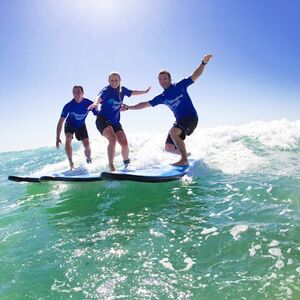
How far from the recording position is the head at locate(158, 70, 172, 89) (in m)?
7.85

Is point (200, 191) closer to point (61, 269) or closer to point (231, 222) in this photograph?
point (231, 222)

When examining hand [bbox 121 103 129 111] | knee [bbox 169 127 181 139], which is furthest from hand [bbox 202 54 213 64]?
hand [bbox 121 103 129 111]

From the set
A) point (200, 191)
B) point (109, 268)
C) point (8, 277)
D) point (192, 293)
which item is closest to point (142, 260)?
point (109, 268)

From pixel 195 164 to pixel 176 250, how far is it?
4821 millimetres

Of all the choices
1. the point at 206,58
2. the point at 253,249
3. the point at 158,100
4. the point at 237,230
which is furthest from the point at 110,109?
the point at 253,249

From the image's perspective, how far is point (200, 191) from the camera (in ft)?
22.7

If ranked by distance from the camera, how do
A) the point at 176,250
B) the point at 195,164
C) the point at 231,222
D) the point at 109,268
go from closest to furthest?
the point at 109,268 < the point at 176,250 < the point at 231,222 < the point at 195,164

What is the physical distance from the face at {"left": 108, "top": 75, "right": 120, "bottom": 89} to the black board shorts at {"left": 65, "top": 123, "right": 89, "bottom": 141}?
2013 millimetres

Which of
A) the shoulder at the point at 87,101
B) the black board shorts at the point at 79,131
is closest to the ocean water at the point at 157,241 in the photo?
the black board shorts at the point at 79,131

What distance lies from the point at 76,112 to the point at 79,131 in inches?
27.3

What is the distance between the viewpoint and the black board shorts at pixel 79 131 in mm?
9320

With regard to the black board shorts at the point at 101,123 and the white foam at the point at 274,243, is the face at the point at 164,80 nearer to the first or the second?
the black board shorts at the point at 101,123

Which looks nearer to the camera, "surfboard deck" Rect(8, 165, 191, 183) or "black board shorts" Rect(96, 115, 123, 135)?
"surfboard deck" Rect(8, 165, 191, 183)

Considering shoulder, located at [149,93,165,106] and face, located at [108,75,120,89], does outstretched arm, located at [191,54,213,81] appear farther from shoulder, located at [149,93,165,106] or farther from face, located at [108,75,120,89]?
face, located at [108,75,120,89]
